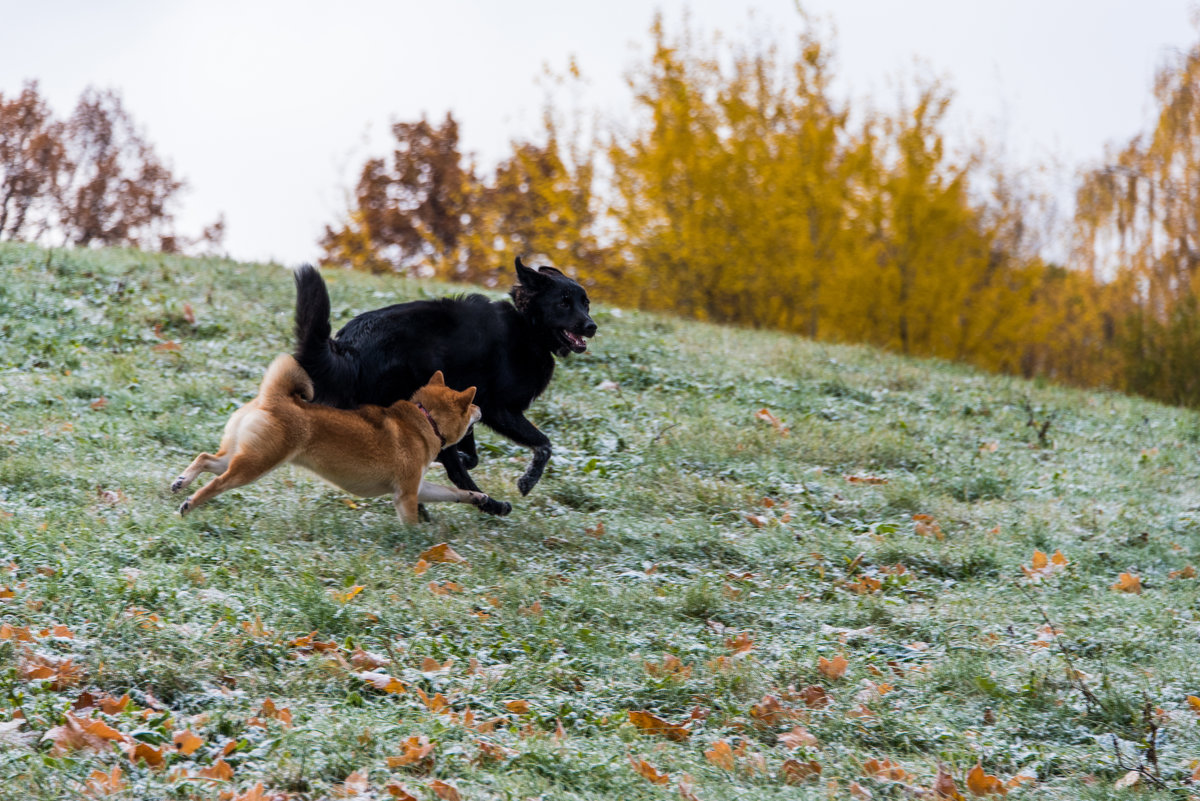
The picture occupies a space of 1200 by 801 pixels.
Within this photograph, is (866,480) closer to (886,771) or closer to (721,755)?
(886,771)

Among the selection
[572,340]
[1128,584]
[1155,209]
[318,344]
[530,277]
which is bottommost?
[1128,584]

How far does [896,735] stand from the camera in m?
4.11

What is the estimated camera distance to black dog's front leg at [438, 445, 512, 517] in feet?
22.0

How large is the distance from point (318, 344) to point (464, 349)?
1.35 m

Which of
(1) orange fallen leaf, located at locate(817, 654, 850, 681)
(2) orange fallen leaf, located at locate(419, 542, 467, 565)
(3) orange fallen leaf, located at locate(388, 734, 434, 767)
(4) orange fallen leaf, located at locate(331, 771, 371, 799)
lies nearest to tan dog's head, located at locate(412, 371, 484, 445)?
(2) orange fallen leaf, located at locate(419, 542, 467, 565)

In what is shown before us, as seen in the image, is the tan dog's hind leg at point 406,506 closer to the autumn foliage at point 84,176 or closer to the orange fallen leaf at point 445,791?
the orange fallen leaf at point 445,791

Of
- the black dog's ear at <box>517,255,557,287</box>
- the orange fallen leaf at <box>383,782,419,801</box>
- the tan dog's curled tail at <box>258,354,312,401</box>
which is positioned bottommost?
the orange fallen leaf at <box>383,782,419,801</box>

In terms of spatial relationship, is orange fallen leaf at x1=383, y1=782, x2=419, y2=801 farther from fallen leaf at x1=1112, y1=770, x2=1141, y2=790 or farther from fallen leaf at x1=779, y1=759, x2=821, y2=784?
fallen leaf at x1=1112, y1=770, x2=1141, y2=790

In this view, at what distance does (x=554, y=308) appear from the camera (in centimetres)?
749

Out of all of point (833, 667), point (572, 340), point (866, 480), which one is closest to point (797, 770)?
point (833, 667)

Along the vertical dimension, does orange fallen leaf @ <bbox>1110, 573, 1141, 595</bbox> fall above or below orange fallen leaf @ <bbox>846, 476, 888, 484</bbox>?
below

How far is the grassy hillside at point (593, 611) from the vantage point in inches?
140

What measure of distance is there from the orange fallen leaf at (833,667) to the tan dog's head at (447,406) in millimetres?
2697

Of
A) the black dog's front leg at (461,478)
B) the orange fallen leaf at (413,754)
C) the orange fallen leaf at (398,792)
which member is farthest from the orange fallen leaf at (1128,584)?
the orange fallen leaf at (398,792)
